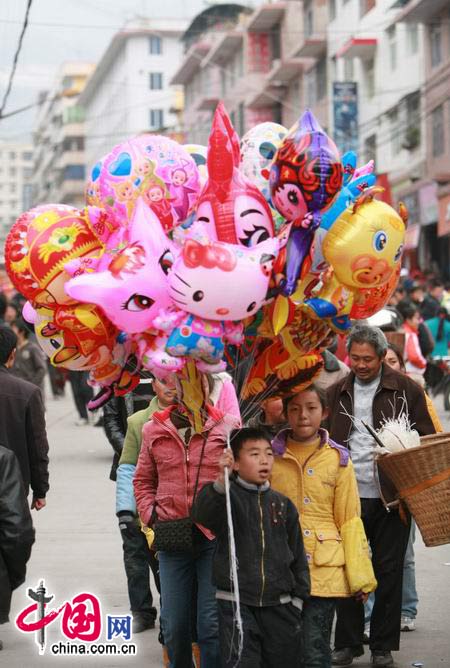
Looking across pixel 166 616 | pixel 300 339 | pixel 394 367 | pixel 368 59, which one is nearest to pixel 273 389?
pixel 300 339

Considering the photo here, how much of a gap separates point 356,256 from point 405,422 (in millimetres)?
1632

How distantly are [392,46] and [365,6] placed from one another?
3332 mm

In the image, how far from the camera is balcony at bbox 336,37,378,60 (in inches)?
1713

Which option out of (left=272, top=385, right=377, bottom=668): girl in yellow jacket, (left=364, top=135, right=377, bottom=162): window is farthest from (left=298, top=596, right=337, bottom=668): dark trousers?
(left=364, top=135, right=377, bottom=162): window

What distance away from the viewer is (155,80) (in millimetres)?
97812

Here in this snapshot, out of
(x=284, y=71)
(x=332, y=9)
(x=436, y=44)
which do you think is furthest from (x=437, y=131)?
(x=284, y=71)

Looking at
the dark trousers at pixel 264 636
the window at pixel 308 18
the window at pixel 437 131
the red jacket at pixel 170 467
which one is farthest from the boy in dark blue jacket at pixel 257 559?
the window at pixel 308 18

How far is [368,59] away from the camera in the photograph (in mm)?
44969

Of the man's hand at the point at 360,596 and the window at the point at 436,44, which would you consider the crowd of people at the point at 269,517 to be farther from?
the window at the point at 436,44

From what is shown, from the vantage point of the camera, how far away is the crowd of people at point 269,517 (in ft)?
18.7

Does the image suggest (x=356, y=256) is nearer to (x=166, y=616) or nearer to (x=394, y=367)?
(x=166, y=616)

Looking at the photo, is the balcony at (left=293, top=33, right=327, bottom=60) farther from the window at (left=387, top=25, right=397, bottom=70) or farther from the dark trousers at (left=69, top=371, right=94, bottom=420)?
the dark trousers at (left=69, top=371, right=94, bottom=420)

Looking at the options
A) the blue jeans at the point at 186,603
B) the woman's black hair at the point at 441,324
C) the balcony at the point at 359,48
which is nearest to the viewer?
the blue jeans at the point at 186,603

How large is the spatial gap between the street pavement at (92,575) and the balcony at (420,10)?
24.1m
